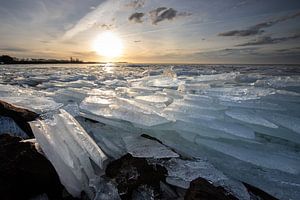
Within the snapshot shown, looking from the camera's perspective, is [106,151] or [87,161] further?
[106,151]

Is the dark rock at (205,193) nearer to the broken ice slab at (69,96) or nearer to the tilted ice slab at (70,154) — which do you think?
the tilted ice slab at (70,154)

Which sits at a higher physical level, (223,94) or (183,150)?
(223,94)

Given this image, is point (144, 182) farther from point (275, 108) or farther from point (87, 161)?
point (275, 108)

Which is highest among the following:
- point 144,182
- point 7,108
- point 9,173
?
point 7,108

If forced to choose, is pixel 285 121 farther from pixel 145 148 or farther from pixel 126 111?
pixel 126 111

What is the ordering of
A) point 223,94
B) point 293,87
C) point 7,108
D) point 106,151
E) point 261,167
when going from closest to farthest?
point 261,167, point 106,151, point 7,108, point 223,94, point 293,87

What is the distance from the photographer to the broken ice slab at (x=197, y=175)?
1.44 metres

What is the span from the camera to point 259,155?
1.80 meters

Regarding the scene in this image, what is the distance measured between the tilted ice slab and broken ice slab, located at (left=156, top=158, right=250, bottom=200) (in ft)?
1.91

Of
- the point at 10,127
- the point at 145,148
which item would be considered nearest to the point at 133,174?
the point at 145,148

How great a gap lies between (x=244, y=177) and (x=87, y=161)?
1280 mm

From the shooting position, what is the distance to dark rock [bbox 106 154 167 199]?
1442 millimetres

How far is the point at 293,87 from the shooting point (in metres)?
4.04

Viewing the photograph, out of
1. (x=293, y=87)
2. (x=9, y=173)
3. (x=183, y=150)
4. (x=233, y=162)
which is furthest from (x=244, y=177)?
(x=293, y=87)
